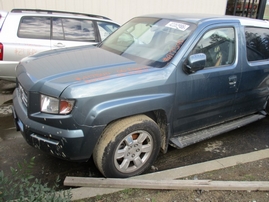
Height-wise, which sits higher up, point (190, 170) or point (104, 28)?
point (104, 28)

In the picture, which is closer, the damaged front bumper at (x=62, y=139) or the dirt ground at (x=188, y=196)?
the damaged front bumper at (x=62, y=139)

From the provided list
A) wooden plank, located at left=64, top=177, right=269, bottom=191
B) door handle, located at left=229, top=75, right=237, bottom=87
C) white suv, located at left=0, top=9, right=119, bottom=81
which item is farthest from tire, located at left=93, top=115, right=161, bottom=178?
white suv, located at left=0, top=9, right=119, bottom=81

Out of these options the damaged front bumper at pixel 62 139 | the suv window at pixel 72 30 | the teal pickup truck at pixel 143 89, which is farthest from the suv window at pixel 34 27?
the damaged front bumper at pixel 62 139

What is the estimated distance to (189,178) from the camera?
2758 mm

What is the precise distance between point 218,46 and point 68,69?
186cm

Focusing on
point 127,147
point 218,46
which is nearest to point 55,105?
point 127,147

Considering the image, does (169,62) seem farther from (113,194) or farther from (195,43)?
(113,194)

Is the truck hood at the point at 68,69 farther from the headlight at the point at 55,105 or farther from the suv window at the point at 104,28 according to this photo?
the suv window at the point at 104,28

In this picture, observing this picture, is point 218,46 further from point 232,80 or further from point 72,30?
point 72,30

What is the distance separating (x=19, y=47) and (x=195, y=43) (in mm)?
3368

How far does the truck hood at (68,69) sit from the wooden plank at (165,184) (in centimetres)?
93

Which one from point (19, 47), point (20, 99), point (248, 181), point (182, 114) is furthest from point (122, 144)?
point (19, 47)

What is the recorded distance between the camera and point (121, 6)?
9.39 metres

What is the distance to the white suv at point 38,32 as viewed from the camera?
4578 mm
